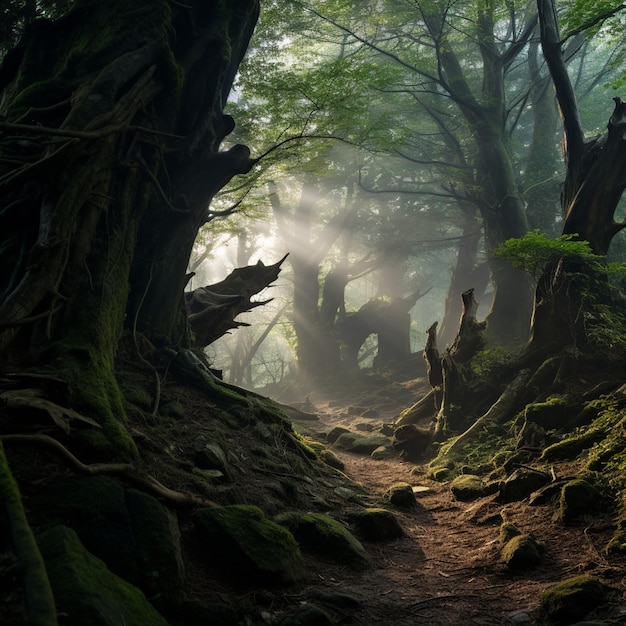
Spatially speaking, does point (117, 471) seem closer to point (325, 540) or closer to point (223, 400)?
point (325, 540)

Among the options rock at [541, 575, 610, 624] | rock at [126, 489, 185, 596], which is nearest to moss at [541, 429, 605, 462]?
rock at [541, 575, 610, 624]

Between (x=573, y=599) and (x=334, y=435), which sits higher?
(x=573, y=599)

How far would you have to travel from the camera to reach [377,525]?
5055 mm

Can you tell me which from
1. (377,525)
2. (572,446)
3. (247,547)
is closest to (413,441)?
(572,446)

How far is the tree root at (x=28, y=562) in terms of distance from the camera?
168cm

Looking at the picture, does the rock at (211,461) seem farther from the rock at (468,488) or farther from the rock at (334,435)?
the rock at (334,435)

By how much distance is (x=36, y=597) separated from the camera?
1.73m

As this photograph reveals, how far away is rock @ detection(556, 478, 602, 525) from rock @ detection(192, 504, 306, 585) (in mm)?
2597

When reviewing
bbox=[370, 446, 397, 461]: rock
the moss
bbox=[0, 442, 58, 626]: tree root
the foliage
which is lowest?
bbox=[370, 446, 397, 461]: rock

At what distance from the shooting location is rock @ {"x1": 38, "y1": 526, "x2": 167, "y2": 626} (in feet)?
6.62

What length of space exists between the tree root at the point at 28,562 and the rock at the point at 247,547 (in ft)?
5.12

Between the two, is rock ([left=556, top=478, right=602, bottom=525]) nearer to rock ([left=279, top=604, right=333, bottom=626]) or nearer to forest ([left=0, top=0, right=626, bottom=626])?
forest ([left=0, top=0, right=626, bottom=626])

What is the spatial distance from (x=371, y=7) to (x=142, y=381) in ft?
49.0

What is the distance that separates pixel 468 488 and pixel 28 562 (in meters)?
5.56
